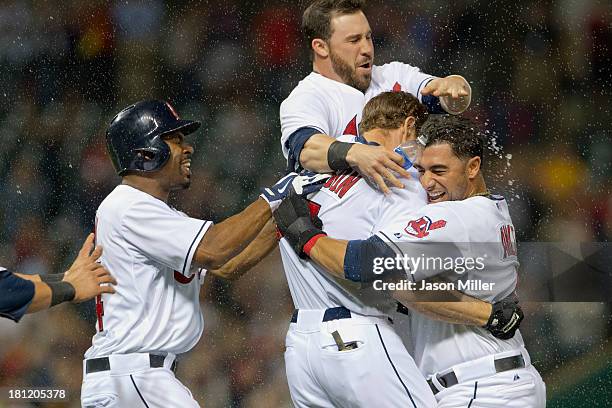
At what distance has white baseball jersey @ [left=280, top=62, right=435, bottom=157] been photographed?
9.85ft

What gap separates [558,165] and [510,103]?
0.36 meters

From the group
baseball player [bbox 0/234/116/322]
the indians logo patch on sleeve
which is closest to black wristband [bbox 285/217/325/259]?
the indians logo patch on sleeve

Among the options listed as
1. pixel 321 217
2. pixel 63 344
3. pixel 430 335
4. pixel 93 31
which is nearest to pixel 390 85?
pixel 321 217

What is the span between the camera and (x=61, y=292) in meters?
2.67

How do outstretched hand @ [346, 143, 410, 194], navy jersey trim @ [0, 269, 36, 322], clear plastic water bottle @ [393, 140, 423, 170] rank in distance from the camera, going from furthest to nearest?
clear plastic water bottle @ [393, 140, 423, 170], outstretched hand @ [346, 143, 410, 194], navy jersey trim @ [0, 269, 36, 322]

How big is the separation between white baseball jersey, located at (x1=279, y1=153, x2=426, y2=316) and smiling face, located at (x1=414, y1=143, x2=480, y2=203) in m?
0.06

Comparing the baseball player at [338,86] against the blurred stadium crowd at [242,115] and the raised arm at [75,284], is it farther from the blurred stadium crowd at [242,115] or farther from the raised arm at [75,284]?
the blurred stadium crowd at [242,115]

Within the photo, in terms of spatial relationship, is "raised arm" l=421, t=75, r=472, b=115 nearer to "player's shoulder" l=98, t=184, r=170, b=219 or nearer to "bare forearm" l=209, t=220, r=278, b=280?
"bare forearm" l=209, t=220, r=278, b=280

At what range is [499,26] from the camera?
4.25 meters

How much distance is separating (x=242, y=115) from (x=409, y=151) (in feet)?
5.71

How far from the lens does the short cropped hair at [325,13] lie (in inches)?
125

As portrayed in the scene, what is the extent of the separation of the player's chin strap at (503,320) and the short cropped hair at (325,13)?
1115 mm

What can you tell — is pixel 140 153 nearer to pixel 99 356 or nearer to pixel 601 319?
pixel 99 356

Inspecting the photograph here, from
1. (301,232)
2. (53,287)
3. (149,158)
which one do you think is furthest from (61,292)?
(301,232)
